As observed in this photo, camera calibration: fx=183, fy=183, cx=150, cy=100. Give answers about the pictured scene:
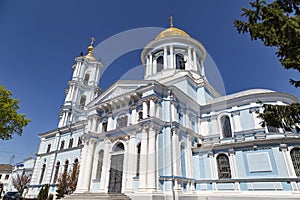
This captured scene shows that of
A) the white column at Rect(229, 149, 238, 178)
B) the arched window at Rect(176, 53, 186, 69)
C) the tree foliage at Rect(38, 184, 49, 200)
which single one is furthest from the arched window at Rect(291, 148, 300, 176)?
the tree foliage at Rect(38, 184, 49, 200)

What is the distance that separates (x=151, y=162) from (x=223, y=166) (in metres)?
6.15

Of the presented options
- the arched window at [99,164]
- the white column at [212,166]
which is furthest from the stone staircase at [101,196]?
the white column at [212,166]

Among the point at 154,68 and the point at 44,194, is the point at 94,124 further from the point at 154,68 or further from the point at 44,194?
the point at 154,68

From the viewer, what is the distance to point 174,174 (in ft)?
41.9

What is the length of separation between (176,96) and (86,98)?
19.6 meters

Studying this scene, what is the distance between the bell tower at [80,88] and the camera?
27.9 metres

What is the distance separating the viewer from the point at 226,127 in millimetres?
17031

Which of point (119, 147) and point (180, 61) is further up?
point (180, 61)

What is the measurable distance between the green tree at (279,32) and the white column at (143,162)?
7940 mm

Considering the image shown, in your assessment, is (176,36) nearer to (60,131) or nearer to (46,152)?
(60,131)

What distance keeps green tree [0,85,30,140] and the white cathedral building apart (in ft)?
18.4

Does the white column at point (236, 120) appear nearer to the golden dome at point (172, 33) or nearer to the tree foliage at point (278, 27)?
the tree foliage at point (278, 27)

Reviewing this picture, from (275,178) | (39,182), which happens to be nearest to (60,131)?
(39,182)

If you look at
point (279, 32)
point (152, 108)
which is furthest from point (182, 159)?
point (279, 32)
